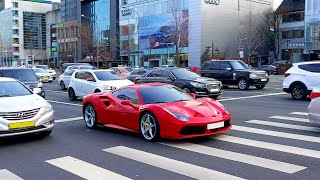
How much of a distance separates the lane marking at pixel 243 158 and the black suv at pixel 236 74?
50.7ft

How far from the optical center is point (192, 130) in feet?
25.5

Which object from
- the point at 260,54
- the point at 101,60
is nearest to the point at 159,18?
the point at 101,60

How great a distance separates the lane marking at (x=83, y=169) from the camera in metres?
5.79

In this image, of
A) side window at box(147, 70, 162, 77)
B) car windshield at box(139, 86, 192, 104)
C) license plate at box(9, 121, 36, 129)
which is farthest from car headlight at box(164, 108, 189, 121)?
side window at box(147, 70, 162, 77)

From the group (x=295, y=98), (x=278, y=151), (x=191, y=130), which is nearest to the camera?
(x=278, y=151)

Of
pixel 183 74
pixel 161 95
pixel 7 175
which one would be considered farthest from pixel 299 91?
pixel 7 175

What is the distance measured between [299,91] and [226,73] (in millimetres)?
7284

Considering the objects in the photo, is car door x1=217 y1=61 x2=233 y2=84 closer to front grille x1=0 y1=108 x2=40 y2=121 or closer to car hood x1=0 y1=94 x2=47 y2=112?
car hood x1=0 y1=94 x2=47 y2=112

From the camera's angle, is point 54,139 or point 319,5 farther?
point 319,5

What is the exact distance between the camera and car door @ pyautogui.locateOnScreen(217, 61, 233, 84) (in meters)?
23.3

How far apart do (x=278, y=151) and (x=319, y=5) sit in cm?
5775

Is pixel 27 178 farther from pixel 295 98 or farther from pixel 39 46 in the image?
pixel 39 46

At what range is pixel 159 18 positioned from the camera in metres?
76.4

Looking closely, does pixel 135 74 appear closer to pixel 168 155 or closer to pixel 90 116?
pixel 90 116
